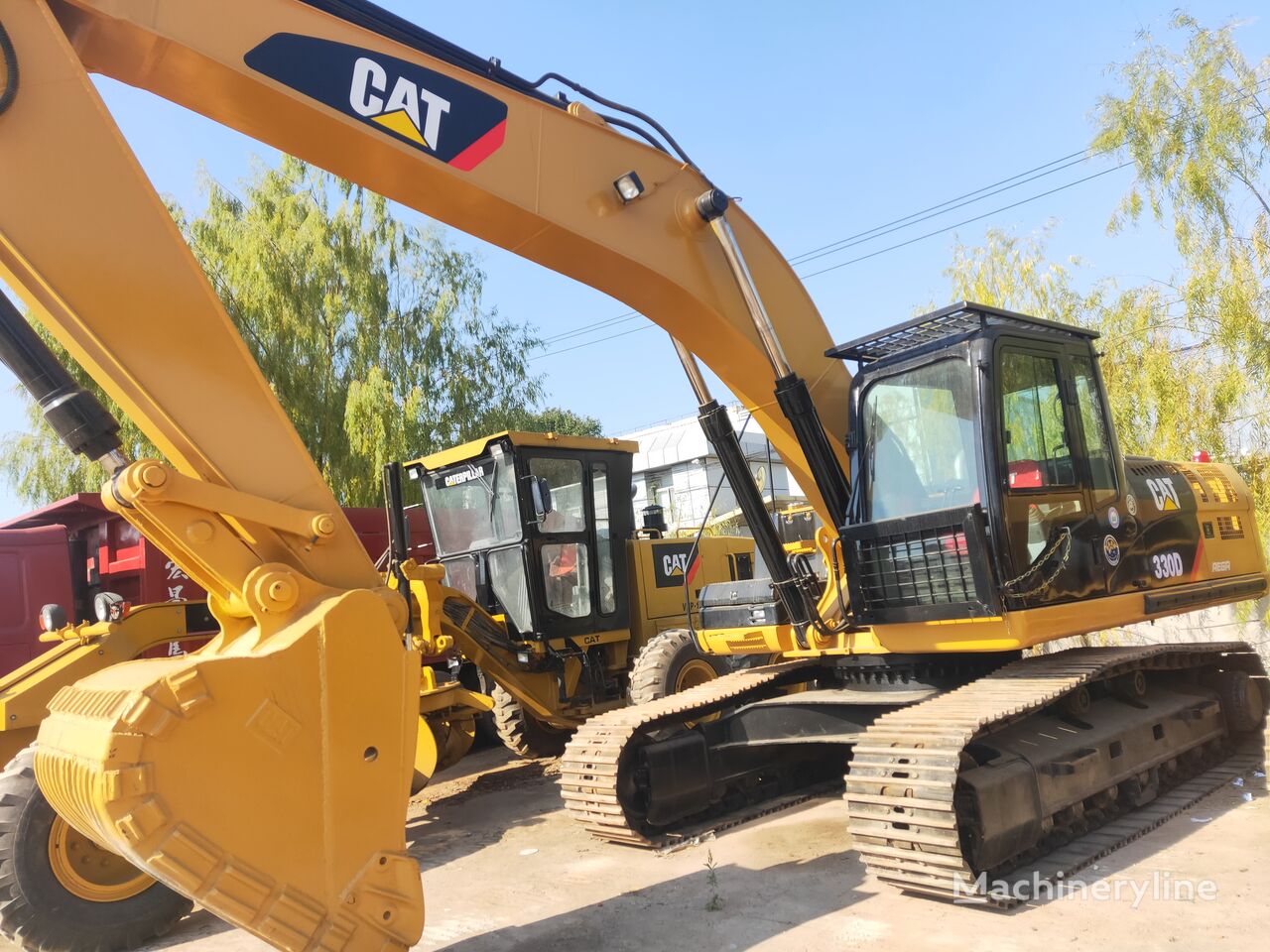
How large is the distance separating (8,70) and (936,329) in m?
4.33

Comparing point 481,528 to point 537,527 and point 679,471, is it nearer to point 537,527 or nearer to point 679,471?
point 537,527

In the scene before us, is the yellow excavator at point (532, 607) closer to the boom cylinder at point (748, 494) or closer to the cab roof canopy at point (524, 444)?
the cab roof canopy at point (524, 444)

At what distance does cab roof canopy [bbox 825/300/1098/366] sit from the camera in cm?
520

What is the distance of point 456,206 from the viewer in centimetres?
432

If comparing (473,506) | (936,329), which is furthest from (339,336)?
(936,329)

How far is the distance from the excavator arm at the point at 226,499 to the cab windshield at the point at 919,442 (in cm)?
267

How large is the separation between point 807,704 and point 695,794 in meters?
0.83

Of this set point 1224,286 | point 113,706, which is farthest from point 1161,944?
point 1224,286

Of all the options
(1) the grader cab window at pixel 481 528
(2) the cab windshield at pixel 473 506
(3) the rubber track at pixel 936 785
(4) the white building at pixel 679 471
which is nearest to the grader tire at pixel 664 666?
(1) the grader cab window at pixel 481 528

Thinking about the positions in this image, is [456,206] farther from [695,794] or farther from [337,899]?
[695,794]

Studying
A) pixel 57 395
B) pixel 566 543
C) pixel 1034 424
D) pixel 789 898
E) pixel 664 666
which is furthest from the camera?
pixel 566 543

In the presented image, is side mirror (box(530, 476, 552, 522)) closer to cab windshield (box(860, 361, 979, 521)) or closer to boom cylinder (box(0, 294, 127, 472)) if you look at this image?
cab windshield (box(860, 361, 979, 521))

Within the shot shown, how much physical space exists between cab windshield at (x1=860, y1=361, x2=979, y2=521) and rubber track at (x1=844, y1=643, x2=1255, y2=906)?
37.8 inches

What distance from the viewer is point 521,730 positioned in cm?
817
